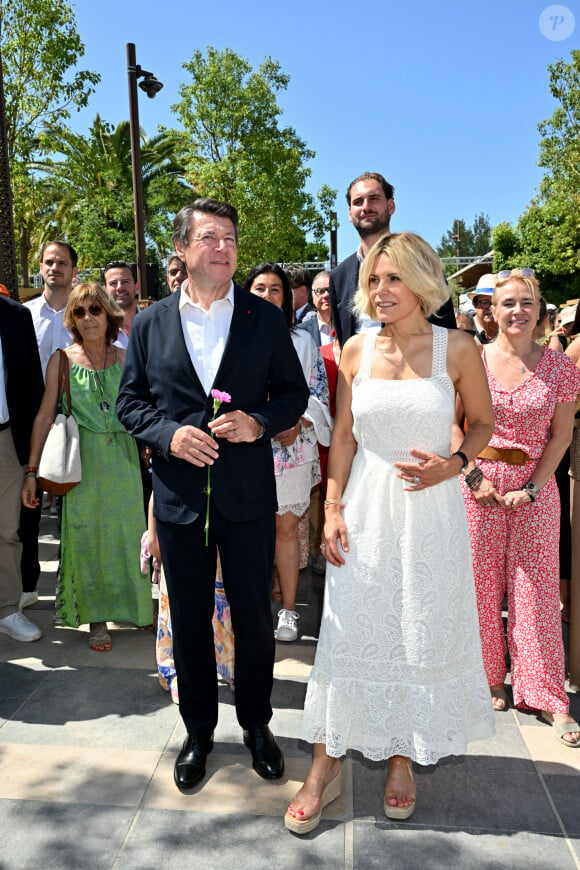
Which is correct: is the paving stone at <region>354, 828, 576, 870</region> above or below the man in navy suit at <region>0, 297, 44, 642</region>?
below

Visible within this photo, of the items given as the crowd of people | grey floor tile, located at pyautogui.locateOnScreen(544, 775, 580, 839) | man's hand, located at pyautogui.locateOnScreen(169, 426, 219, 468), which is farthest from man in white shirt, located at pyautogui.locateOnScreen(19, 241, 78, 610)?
grey floor tile, located at pyautogui.locateOnScreen(544, 775, 580, 839)

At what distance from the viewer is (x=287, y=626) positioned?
4.57 meters

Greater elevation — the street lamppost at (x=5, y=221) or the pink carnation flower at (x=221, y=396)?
the street lamppost at (x=5, y=221)

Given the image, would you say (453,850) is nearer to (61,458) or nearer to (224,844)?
(224,844)

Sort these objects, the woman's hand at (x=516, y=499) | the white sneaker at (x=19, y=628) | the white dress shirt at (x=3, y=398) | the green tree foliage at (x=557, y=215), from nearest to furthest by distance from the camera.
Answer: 1. the woman's hand at (x=516, y=499)
2. the white dress shirt at (x=3, y=398)
3. the white sneaker at (x=19, y=628)
4. the green tree foliage at (x=557, y=215)

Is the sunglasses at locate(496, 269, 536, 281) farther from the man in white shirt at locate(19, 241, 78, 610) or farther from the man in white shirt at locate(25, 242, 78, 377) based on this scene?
the man in white shirt at locate(25, 242, 78, 377)

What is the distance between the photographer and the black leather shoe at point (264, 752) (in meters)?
3.07

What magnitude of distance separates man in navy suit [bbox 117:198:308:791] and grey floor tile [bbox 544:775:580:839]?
3.76 feet

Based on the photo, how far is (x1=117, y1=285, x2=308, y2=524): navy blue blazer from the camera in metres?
2.84

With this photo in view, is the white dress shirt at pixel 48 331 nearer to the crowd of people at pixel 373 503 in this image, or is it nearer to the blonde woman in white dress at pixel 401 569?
the crowd of people at pixel 373 503

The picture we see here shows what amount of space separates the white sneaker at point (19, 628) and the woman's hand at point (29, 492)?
0.77 meters

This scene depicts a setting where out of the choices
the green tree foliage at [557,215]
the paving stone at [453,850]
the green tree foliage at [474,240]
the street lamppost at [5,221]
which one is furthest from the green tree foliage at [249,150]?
the green tree foliage at [474,240]

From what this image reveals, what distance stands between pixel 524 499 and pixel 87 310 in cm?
270

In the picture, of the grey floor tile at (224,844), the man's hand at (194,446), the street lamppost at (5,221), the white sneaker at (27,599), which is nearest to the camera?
the grey floor tile at (224,844)
